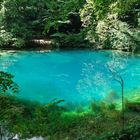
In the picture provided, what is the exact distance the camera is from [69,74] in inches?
567

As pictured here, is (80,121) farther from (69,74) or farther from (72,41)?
(72,41)

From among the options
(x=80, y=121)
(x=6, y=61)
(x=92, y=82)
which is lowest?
(x=6, y=61)

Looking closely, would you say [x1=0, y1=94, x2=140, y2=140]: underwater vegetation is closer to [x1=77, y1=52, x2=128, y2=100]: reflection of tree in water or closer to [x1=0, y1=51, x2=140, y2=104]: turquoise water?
[x1=0, y1=51, x2=140, y2=104]: turquoise water

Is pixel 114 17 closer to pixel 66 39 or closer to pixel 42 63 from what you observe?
pixel 66 39

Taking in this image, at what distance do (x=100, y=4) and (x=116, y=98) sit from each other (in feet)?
20.6

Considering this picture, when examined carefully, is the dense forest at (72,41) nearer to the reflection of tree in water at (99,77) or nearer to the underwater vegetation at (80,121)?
the underwater vegetation at (80,121)

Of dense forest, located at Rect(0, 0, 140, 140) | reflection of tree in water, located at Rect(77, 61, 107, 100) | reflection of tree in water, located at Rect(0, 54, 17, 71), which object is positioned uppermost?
dense forest, located at Rect(0, 0, 140, 140)

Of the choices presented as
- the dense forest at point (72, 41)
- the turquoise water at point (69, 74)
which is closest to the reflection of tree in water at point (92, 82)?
the turquoise water at point (69, 74)

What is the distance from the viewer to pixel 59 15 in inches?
155

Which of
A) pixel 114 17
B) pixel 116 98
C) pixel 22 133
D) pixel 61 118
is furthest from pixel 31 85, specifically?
pixel 22 133

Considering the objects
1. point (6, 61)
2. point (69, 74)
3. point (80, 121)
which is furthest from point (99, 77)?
point (80, 121)

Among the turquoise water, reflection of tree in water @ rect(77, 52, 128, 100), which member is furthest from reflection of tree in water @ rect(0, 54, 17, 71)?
reflection of tree in water @ rect(77, 52, 128, 100)

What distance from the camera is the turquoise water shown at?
36.1 feet

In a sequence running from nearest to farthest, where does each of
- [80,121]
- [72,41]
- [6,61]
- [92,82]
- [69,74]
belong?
[80,121] < [92,82] < [69,74] < [6,61] < [72,41]
